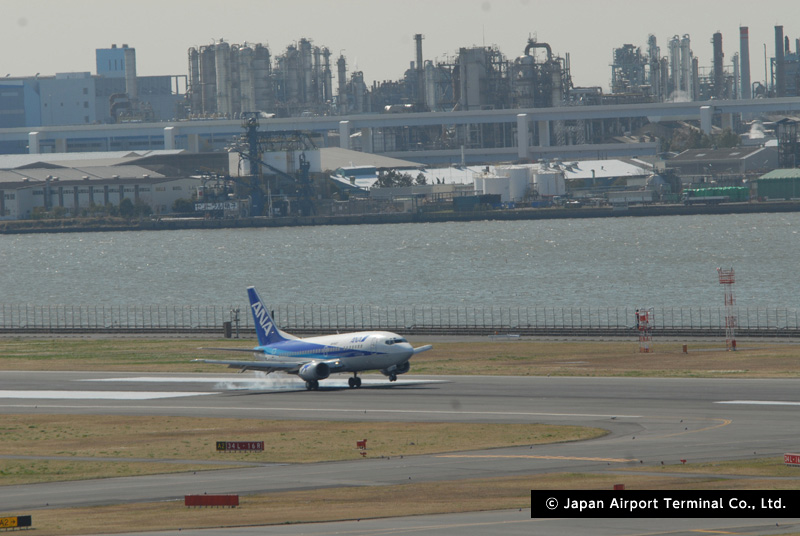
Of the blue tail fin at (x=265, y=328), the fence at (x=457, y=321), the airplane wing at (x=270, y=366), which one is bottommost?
the fence at (x=457, y=321)

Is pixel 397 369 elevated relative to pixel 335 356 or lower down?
lower down

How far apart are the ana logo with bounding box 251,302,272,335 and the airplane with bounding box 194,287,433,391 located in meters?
0.36

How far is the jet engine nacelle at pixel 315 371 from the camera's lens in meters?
70.4

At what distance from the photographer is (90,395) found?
7262 cm

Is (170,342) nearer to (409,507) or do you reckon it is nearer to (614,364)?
(614,364)

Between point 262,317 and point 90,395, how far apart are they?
1051cm

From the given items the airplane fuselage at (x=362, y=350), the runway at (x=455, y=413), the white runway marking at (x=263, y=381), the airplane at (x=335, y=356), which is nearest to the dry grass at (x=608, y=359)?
the runway at (x=455, y=413)

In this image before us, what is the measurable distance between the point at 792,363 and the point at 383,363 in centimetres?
2442

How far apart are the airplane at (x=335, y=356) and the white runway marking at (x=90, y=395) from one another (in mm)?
3446

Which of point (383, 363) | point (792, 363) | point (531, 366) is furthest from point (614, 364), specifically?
point (383, 363)

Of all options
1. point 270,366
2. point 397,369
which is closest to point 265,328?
point 270,366

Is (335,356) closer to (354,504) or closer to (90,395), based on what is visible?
(90,395)

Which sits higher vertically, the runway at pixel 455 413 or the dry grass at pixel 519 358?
the runway at pixel 455 413

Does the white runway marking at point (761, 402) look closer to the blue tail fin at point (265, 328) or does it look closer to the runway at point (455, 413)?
the runway at point (455, 413)
